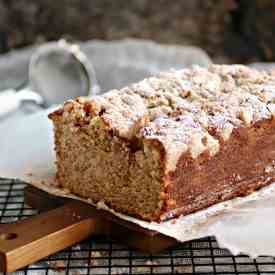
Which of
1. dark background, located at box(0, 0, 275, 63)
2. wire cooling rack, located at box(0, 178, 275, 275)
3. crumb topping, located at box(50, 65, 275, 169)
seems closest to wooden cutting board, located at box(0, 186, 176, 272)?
wire cooling rack, located at box(0, 178, 275, 275)

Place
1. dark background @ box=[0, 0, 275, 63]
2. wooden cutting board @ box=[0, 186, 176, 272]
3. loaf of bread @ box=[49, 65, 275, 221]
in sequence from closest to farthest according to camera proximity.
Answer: wooden cutting board @ box=[0, 186, 176, 272], loaf of bread @ box=[49, 65, 275, 221], dark background @ box=[0, 0, 275, 63]

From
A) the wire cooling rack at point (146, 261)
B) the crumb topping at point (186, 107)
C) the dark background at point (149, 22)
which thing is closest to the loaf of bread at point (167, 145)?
the crumb topping at point (186, 107)

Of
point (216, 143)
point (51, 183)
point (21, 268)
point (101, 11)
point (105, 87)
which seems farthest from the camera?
point (101, 11)

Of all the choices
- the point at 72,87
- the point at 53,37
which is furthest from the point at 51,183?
the point at 53,37

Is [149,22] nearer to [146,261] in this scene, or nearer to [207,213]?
[207,213]

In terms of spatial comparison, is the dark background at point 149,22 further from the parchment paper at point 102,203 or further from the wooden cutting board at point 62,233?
the wooden cutting board at point 62,233

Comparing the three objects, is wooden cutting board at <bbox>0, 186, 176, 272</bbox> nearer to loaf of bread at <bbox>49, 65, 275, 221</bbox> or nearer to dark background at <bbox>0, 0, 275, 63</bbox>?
loaf of bread at <bbox>49, 65, 275, 221</bbox>

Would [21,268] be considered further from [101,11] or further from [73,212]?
[101,11]
